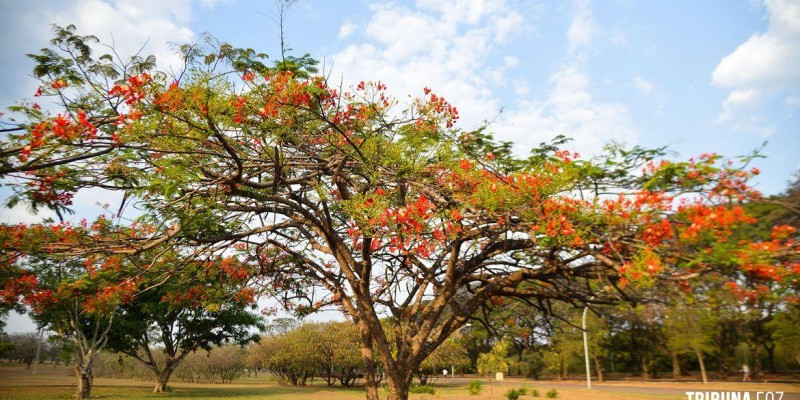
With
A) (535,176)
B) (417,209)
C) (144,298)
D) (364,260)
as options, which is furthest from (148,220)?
(144,298)

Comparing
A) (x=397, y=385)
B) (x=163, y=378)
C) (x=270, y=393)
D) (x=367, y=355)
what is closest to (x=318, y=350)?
(x=270, y=393)

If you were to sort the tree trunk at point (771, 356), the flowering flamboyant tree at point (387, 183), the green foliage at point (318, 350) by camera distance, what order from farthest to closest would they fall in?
the green foliage at point (318, 350) < the tree trunk at point (771, 356) < the flowering flamboyant tree at point (387, 183)

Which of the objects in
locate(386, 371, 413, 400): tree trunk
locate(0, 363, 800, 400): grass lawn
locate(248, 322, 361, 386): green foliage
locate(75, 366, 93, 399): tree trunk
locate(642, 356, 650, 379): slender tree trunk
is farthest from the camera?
locate(642, 356, 650, 379): slender tree trunk

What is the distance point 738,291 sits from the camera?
15.4 feet

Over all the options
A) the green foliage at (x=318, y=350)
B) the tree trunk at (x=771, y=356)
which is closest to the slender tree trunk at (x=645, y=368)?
the tree trunk at (x=771, y=356)

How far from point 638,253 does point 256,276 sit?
22.6 ft

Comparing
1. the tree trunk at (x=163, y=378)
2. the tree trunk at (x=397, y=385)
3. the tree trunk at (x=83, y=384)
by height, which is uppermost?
the tree trunk at (x=397, y=385)

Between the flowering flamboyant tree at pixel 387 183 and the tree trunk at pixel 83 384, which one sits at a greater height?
the flowering flamboyant tree at pixel 387 183

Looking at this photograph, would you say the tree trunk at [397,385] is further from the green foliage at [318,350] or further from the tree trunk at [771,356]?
the tree trunk at [771,356]

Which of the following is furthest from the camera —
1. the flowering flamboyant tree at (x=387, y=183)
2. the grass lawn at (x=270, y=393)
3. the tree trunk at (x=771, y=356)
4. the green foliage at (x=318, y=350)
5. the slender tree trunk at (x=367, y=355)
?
the green foliage at (x=318, y=350)

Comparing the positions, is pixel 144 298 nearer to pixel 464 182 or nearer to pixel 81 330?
pixel 81 330

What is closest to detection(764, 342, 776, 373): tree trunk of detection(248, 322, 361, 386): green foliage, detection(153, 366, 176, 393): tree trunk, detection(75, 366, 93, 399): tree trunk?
detection(248, 322, 361, 386): green foliage

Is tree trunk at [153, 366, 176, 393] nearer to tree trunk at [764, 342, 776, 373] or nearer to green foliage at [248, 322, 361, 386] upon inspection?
green foliage at [248, 322, 361, 386]

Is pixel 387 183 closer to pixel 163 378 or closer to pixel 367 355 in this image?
pixel 367 355
